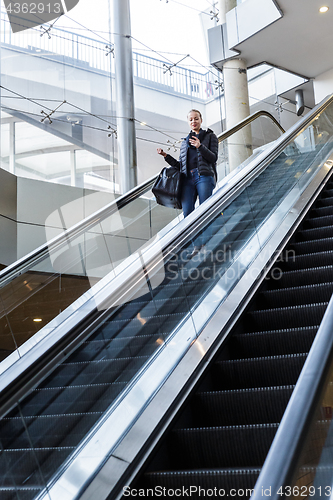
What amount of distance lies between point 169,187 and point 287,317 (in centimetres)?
225

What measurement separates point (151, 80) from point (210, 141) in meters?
8.17

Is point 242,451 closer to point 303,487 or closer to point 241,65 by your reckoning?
point 303,487

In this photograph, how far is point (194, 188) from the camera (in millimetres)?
5422

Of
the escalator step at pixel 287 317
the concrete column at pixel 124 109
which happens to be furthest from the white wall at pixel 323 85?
the escalator step at pixel 287 317

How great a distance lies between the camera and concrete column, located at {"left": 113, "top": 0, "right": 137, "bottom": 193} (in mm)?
10461

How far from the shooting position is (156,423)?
2658 millimetres

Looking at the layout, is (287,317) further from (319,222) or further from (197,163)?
(197,163)

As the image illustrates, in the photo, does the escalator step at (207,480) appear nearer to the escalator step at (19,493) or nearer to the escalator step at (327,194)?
the escalator step at (19,493)

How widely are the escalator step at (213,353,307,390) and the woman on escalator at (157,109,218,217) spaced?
2.40 m

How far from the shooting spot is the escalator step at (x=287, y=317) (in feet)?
11.8

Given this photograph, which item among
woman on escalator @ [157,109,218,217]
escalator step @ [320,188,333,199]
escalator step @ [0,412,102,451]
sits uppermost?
woman on escalator @ [157,109,218,217]

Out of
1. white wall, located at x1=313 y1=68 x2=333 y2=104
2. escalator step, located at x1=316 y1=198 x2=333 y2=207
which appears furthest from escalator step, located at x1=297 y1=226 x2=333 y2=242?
white wall, located at x1=313 y1=68 x2=333 y2=104

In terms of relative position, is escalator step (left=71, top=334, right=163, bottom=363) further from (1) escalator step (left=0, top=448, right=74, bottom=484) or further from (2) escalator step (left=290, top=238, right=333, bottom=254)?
(2) escalator step (left=290, top=238, right=333, bottom=254)

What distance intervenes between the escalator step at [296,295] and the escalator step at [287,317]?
269 mm
